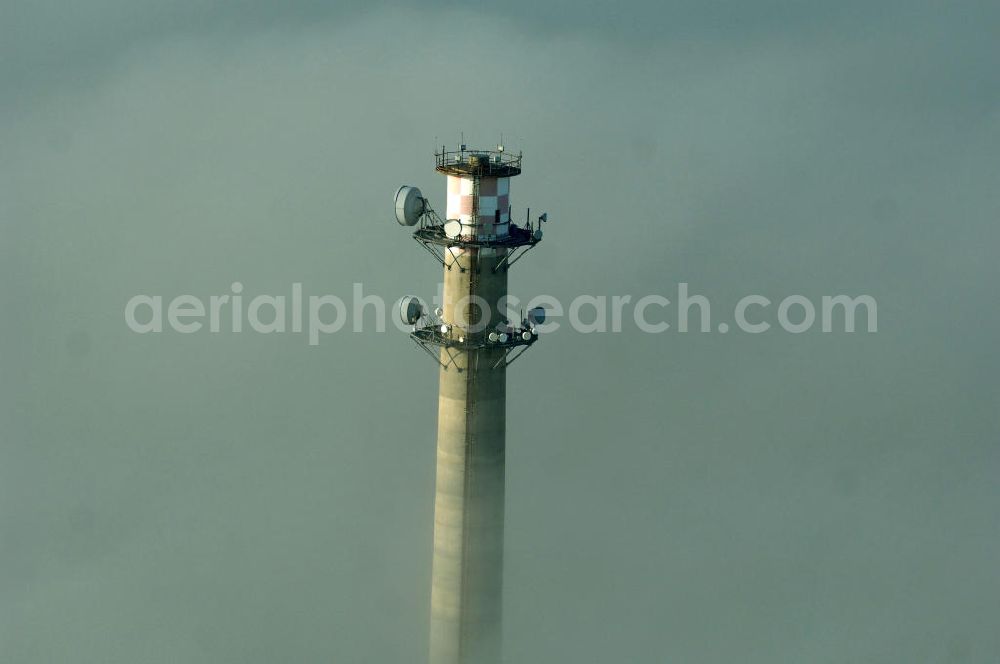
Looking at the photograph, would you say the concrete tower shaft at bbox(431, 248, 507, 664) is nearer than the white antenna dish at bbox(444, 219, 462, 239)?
No

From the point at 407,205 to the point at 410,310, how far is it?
394 cm

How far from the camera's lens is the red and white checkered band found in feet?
180

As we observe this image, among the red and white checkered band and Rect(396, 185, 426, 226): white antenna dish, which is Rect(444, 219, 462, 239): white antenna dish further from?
Rect(396, 185, 426, 226): white antenna dish

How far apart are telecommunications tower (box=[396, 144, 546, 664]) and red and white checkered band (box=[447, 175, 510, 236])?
0.03 meters

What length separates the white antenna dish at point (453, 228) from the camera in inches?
2160

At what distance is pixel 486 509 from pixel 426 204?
11405 millimetres

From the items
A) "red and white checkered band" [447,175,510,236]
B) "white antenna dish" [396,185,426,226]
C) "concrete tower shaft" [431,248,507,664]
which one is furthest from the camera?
"concrete tower shaft" [431,248,507,664]

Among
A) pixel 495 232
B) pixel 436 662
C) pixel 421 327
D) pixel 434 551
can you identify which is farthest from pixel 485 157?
pixel 436 662

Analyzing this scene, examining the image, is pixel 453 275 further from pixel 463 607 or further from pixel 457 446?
pixel 463 607

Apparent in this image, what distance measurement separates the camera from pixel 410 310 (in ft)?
185

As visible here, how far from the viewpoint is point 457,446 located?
188 ft

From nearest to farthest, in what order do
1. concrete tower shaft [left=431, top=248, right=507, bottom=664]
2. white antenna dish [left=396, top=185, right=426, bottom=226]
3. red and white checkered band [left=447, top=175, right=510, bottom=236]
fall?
white antenna dish [left=396, top=185, right=426, bottom=226] → red and white checkered band [left=447, top=175, right=510, bottom=236] → concrete tower shaft [left=431, top=248, right=507, bottom=664]

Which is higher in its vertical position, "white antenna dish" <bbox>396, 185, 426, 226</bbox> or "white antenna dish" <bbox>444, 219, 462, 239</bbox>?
"white antenna dish" <bbox>396, 185, 426, 226</bbox>

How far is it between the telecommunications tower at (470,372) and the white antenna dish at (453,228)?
0.03 m
